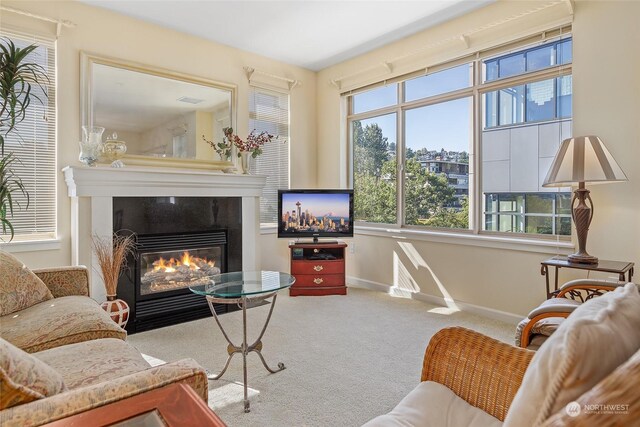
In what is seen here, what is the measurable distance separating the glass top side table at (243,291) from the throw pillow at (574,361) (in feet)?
5.05

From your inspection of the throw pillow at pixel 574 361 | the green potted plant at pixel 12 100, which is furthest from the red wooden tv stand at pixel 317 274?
the throw pillow at pixel 574 361

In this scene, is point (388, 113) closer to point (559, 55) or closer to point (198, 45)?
point (559, 55)

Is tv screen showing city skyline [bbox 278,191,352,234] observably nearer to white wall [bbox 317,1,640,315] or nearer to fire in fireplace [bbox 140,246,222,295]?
white wall [bbox 317,1,640,315]

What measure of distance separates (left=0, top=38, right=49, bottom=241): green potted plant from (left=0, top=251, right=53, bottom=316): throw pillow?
74cm

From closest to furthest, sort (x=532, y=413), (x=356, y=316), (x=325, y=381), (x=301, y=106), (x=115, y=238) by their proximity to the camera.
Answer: (x=532, y=413) → (x=325, y=381) → (x=115, y=238) → (x=356, y=316) → (x=301, y=106)

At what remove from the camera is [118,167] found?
3.18m

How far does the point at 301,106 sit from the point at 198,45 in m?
1.51

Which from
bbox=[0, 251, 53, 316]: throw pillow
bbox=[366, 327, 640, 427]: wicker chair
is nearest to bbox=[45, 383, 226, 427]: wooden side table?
bbox=[366, 327, 640, 427]: wicker chair

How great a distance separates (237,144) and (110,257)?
175 cm

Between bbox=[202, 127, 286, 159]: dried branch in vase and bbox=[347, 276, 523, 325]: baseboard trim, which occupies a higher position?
bbox=[202, 127, 286, 159]: dried branch in vase

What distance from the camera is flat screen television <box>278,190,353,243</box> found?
171 inches

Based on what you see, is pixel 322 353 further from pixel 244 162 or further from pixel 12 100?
pixel 12 100

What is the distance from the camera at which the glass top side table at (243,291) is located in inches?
80.4

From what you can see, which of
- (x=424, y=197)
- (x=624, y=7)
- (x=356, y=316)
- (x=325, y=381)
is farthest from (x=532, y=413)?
(x=424, y=197)
